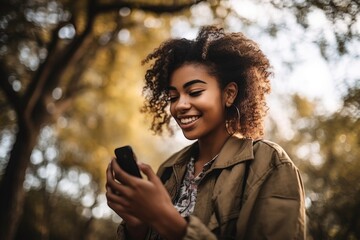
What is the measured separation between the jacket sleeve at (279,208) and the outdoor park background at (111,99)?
1.24 meters

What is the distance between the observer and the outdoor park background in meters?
3.43

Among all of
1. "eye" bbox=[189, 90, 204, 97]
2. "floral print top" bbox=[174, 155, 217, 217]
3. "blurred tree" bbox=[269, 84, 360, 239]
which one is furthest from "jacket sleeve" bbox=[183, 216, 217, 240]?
"blurred tree" bbox=[269, 84, 360, 239]

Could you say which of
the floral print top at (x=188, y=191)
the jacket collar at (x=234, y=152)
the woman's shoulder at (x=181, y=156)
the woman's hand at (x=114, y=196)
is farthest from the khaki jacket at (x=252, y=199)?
the woman's shoulder at (x=181, y=156)

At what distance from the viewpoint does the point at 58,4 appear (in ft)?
25.4

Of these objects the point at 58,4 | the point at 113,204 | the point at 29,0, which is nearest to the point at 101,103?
the point at 58,4

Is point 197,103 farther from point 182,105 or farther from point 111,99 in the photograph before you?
point 111,99

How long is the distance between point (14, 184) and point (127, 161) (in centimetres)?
584

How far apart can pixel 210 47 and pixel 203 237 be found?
1.50 meters

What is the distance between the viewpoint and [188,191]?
8.38ft

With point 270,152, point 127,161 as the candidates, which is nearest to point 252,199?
point 270,152

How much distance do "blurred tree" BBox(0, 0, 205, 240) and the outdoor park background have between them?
2cm

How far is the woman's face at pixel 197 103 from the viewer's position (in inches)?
101

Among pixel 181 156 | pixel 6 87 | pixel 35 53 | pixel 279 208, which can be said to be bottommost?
pixel 279 208

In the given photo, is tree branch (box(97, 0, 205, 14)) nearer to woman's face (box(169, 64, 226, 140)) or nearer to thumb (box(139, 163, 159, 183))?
woman's face (box(169, 64, 226, 140))
